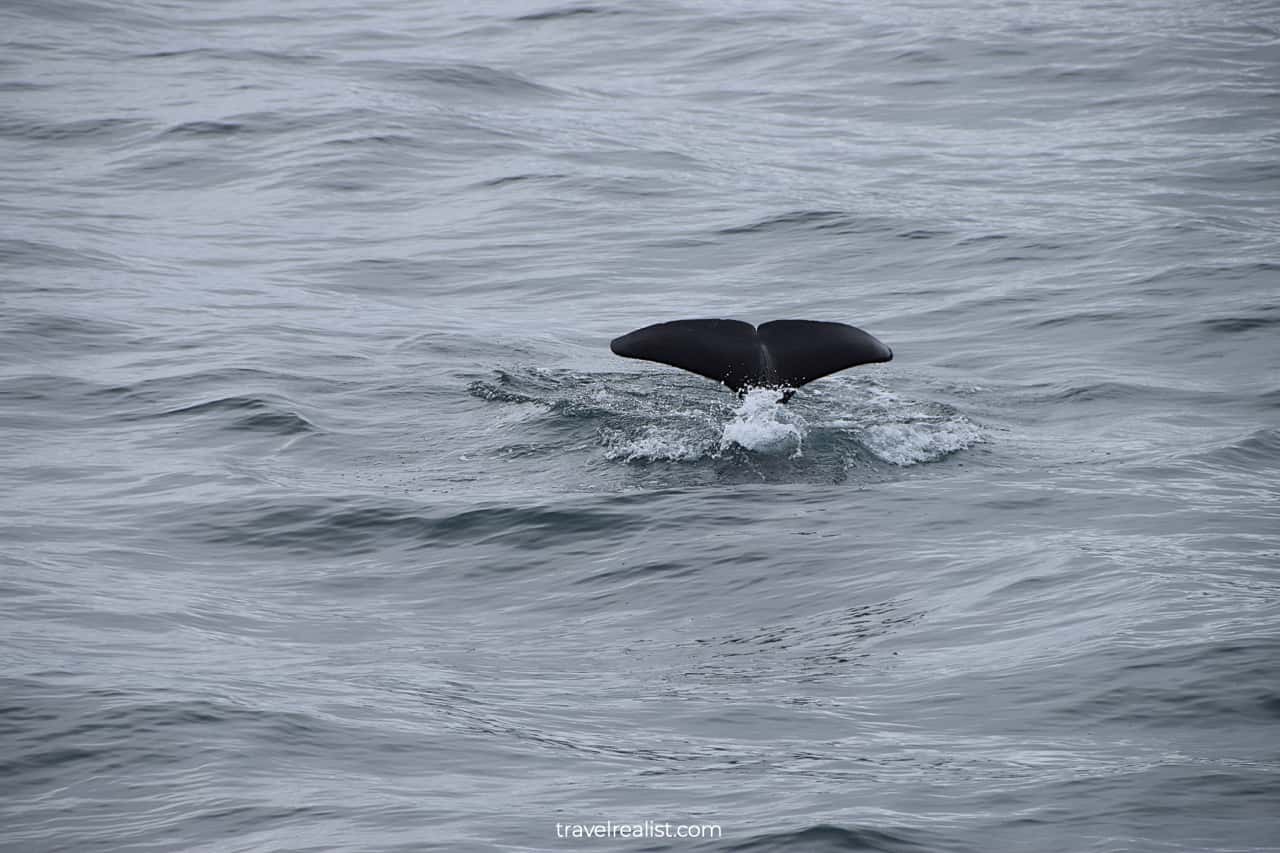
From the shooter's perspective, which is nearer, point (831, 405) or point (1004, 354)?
point (831, 405)

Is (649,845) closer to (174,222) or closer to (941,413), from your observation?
(941,413)

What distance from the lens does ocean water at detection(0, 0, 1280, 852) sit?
7387 mm

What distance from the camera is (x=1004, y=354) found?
1526cm

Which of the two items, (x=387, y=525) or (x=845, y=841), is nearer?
(x=845, y=841)

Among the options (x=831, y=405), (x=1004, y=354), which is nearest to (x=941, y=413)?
(x=831, y=405)

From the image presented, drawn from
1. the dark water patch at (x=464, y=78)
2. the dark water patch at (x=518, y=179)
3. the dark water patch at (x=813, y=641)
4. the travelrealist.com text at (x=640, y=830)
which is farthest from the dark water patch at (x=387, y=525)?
the dark water patch at (x=464, y=78)

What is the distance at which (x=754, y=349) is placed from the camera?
12.2 metres

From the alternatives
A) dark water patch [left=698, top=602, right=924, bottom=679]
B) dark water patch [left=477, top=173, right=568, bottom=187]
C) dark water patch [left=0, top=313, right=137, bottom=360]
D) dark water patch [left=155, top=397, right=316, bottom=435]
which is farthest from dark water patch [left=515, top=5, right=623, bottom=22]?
dark water patch [left=698, top=602, right=924, bottom=679]

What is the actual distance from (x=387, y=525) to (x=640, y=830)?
4467 millimetres

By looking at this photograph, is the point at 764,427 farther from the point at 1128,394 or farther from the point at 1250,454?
the point at 1128,394

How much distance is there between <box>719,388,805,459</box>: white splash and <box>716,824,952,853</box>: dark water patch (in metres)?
5.26

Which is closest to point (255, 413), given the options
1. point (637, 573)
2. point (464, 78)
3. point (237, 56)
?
point (637, 573)

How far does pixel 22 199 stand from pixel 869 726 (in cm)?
1571

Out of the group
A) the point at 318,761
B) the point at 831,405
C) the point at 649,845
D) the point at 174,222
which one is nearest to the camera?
the point at 649,845
